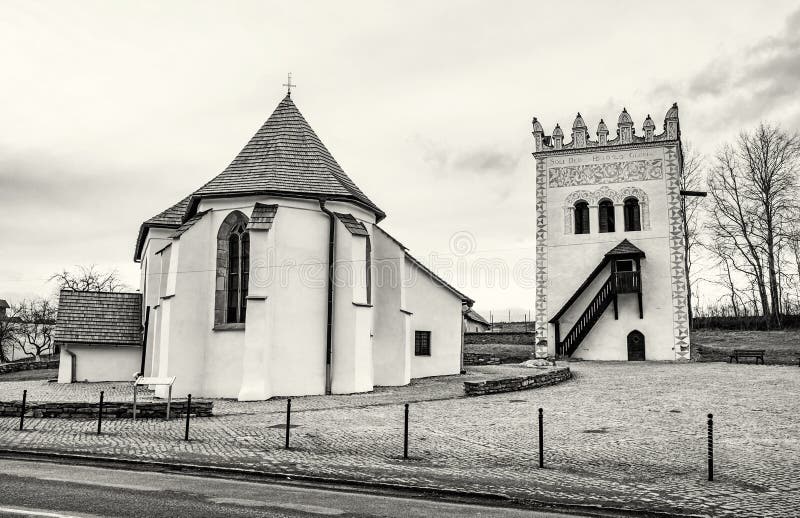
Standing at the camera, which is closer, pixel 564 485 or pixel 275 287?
pixel 564 485

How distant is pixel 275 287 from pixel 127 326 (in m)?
13.3

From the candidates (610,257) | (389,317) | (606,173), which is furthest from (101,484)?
(606,173)

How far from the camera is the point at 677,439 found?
13859 mm

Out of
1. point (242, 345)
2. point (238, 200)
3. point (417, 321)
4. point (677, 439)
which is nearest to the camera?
point (677, 439)

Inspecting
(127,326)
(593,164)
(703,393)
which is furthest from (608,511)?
(593,164)

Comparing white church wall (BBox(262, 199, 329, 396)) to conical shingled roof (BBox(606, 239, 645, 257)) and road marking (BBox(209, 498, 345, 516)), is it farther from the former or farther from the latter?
conical shingled roof (BBox(606, 239, 645, 257))

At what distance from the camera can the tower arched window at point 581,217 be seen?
128ft

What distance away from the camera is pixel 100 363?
31531 mm

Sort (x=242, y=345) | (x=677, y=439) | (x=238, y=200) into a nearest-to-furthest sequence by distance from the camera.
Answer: (x=677, y=439) → (x=242, y=345) → (x=238, y=200)

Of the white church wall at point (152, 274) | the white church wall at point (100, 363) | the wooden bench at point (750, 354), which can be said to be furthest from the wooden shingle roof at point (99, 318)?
the wooden bench at point (750, 354)

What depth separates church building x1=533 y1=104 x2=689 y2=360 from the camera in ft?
121

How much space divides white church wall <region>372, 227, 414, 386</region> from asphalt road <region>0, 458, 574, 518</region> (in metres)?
16.0

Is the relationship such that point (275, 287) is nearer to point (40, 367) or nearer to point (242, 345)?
point (242, 345)

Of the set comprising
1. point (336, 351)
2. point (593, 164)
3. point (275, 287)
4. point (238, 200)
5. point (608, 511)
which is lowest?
point (608, 511)
